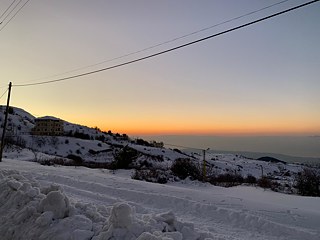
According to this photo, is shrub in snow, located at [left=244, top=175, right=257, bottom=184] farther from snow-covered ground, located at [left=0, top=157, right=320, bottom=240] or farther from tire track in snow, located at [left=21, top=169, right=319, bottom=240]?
tire track in snow, located at [left=21, top=169, right=319, bottom=240]

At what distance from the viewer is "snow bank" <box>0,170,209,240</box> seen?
5.27 m

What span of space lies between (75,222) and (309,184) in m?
12.8

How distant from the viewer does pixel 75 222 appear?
5.87 metres

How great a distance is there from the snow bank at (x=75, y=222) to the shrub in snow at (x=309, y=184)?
37.3 feet

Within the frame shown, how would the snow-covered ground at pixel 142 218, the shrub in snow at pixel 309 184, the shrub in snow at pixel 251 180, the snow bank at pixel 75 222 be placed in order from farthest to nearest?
the shrub in snow at pixel 251 180 → the shrub in snow at pixel 309 184 → the snow-covered ground at pixel 142 218 → the snow bank at pixel 75 222

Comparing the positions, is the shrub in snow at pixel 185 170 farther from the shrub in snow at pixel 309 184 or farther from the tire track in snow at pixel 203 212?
the tire track in snow at pixel 203 212

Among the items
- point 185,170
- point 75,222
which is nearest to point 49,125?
point 185,170

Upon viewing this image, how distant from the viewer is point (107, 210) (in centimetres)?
673

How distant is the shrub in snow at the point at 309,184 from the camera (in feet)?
49.5

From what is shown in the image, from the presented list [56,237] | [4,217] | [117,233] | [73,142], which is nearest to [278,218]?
[117,233]

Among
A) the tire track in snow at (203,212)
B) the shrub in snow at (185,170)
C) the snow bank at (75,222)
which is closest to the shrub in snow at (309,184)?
the shrub in snow at (185,170)

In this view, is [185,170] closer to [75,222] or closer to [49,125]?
[75,222]

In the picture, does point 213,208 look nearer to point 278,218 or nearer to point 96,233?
point 278,218

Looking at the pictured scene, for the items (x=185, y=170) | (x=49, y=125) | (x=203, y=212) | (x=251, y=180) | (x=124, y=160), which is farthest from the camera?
(x=49, y=125)
